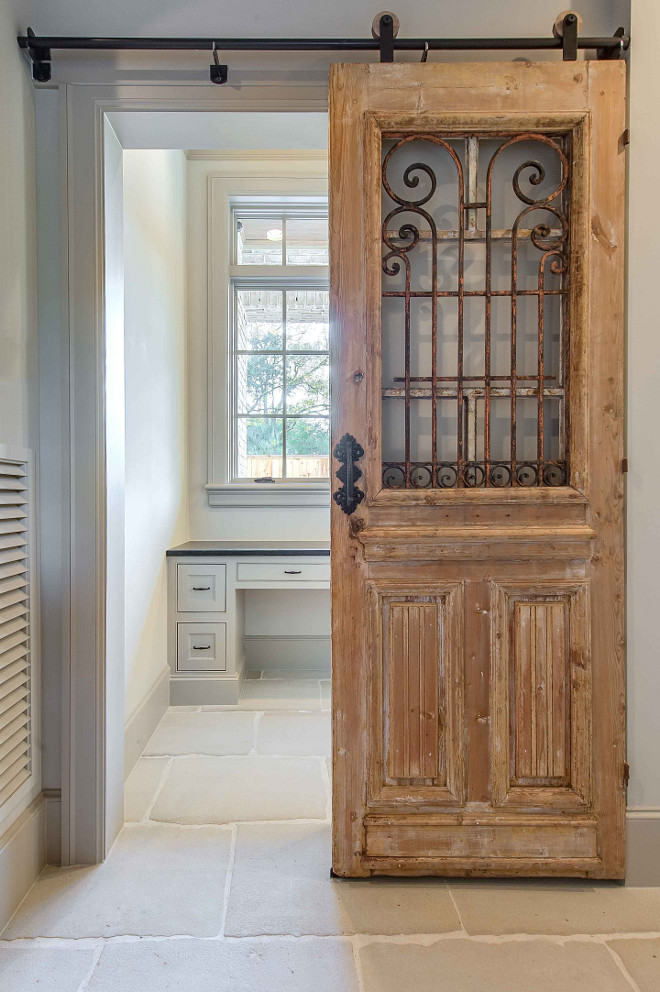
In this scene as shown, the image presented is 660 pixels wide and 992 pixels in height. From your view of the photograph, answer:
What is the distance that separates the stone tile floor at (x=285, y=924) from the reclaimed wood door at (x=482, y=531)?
4.5 inches

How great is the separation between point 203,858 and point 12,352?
5.21 ft

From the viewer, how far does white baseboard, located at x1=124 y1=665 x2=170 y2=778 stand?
244cm

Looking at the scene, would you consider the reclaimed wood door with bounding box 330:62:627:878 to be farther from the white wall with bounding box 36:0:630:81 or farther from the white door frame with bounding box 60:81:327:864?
the white door frame with bounding box 60:81:327:864

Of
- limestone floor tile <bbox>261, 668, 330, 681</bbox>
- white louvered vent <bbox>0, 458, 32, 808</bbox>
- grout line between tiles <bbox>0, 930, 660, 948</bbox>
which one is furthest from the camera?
limestone floor tile <bbox>261, 668, 330, 681</bbox>

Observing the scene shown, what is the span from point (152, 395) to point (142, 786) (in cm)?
170

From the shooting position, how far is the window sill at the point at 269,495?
3.74m

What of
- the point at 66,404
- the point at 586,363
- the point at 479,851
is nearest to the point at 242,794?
the point at 479,851

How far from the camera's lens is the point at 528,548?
1761 mm

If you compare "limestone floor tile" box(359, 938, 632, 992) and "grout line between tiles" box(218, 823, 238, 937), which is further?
"grout line between tiles" box(218, 823, 238, 937)

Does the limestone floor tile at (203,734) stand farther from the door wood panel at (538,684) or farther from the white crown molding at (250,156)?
the white crown molding at (250,156)

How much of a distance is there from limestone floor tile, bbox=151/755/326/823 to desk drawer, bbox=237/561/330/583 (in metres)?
0.95

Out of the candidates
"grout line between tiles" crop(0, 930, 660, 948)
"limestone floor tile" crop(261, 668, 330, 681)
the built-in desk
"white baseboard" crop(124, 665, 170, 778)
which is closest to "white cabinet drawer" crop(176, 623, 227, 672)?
the built-in desk

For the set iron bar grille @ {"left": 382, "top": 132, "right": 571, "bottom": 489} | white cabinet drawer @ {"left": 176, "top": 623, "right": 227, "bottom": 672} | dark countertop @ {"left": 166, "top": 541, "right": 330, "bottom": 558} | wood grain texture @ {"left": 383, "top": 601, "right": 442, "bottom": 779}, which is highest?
iron bar grille @ {"left": 382, "top": 132, "right": 571, "bottom": 489}

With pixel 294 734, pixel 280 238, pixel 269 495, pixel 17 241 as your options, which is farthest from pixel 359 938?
pixel 280 238
